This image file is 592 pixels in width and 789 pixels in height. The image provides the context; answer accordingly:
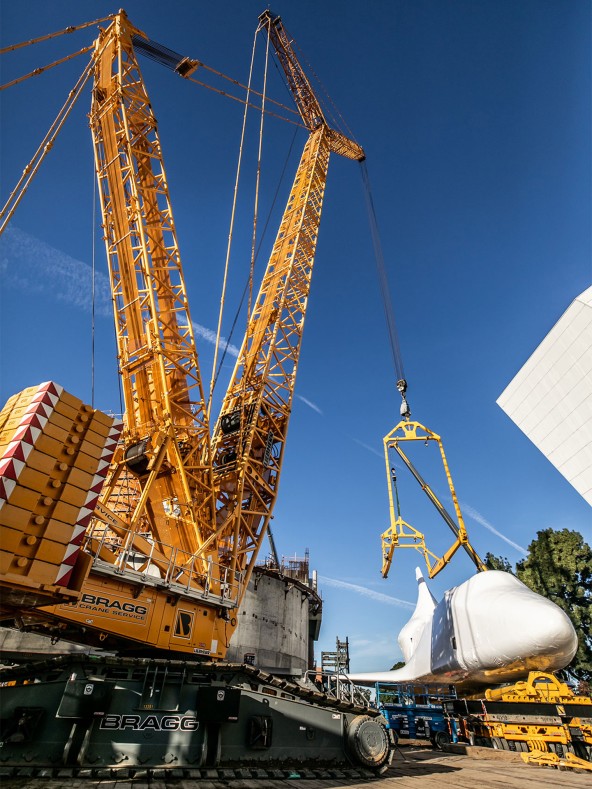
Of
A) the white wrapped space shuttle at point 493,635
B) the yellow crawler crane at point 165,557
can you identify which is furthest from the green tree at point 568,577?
the yellow crawler crane at point 165,557

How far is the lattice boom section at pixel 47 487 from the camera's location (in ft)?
17.9

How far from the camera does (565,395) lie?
27.2 meters

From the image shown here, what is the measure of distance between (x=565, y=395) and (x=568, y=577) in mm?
11959

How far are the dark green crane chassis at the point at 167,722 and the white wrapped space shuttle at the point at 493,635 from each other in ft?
19.7

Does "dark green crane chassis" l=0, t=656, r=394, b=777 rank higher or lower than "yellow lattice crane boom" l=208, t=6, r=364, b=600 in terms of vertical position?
lower

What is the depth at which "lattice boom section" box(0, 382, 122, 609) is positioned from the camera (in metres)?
5.44

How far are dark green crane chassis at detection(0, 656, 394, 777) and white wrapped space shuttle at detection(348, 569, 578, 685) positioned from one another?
5997 mm

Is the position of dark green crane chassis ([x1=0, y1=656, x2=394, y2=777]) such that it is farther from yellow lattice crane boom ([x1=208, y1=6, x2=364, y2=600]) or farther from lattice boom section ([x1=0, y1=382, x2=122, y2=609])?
yellow lattice crane boom ([x1=208, y1=6, x2=364, y2=600])

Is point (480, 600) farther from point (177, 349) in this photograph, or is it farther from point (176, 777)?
point (177, 349)

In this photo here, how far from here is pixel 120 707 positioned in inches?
266

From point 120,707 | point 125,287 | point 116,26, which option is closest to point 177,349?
point 125,287

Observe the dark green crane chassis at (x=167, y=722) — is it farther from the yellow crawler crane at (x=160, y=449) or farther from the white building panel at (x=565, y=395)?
the white building panel at (x=565, y=395)

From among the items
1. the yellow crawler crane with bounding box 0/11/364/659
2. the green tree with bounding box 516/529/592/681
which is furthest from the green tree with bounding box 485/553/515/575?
the yellow crawler crane with bounding box 0/11/364/659

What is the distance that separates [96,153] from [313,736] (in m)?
17.8
